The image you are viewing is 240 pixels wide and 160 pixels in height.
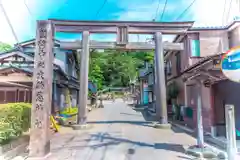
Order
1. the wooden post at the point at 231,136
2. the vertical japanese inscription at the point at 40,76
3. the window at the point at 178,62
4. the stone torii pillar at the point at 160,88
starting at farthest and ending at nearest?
the window at the point at 178,62 < the stone torii pillar at the point at 160,88 < the vertical japanese inscription at the point at 40,76 < the wooden post at the point at 231,136

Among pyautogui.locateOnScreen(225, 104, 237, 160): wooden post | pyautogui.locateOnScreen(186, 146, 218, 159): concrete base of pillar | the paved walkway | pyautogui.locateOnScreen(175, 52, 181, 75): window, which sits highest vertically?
pyautogui.locateOnScreen(175, 52, 181, 75): window

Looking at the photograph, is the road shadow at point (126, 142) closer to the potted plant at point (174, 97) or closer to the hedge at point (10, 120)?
the hedge at point (10, 120)

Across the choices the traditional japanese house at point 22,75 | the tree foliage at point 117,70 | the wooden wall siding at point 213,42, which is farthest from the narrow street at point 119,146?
the tree foliage at point 117,70

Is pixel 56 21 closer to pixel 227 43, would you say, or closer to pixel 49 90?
pixel 49 90

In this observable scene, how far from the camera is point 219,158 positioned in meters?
5.67

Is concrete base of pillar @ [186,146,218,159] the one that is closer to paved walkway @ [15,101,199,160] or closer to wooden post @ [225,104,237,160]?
paved walkway @ [15,101,199,160]

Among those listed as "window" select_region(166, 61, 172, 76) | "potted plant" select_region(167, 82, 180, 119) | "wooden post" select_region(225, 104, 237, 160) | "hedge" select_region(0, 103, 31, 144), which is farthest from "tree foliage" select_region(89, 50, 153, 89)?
"wooden post" select_region(225, 104, 237, 160)

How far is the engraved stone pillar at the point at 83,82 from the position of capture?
10933mm

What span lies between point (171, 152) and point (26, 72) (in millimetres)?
9957

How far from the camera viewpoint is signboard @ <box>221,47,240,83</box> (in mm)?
4496

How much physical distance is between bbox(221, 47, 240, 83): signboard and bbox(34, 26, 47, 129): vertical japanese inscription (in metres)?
5.60

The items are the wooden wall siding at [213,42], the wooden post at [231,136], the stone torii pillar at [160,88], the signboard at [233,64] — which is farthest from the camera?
the wooden wall siding at [213,42]

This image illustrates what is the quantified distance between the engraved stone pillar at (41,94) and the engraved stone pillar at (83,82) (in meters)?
4.50

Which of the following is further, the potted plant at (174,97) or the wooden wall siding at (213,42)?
the potted plant at (174,97)
